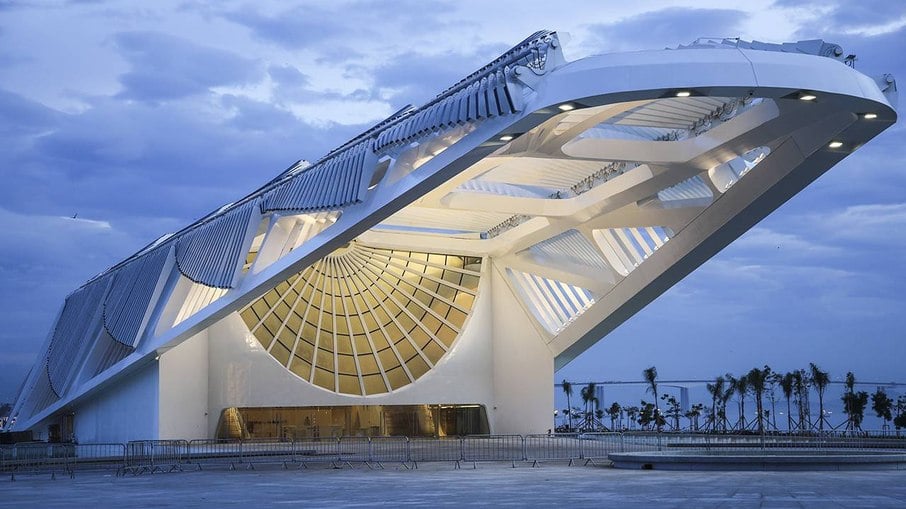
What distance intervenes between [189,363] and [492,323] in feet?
40.5

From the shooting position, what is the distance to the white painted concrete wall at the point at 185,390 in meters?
35.4

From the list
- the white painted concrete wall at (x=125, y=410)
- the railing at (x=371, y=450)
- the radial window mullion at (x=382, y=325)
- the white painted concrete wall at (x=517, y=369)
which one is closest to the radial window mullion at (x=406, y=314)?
the radial window mullion at (x=382, y=325)

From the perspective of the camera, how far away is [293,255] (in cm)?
2873

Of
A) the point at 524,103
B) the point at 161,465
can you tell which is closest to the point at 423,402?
the point at 161,465

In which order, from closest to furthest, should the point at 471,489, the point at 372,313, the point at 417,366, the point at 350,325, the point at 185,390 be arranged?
1. the point at 471,489
2. the point at 185,390
3. the point at 417,366
4. the point at 350,325
5. the point at 372,313

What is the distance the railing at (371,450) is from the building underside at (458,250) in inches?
176

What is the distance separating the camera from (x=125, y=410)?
36688mm

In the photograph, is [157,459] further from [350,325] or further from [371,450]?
[350,325]

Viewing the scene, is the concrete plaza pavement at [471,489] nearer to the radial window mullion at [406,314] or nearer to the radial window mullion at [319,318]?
the radial window mullion at [319,318]

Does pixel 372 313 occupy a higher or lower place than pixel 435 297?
lower

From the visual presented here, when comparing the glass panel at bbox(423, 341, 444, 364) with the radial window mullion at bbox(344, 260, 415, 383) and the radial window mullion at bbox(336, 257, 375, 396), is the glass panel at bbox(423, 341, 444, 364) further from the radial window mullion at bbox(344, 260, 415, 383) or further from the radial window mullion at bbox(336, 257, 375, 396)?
the radial window mullion at bbox(336, 257, 375, 396)

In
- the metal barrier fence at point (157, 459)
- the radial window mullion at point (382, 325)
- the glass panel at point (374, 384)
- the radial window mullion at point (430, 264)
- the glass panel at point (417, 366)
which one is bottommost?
the metal barrier fence at point (157, 459)

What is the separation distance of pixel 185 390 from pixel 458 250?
37.2 feet

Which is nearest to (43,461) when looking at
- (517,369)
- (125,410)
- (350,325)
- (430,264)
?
(125,410)
